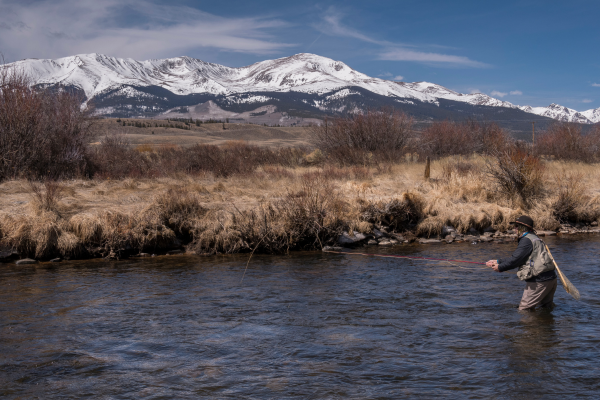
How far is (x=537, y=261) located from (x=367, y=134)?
73.9 ft

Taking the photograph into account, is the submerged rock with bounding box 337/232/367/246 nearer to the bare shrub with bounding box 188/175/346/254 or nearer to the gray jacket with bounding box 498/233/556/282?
the bare shrub with bounding box 188/175/346/254

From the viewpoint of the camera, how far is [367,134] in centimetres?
2991

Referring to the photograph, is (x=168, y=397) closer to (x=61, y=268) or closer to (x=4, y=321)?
(x=4, y=321)

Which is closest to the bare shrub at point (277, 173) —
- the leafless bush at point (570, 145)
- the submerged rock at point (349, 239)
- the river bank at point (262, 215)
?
the river bank at point (262, 215)

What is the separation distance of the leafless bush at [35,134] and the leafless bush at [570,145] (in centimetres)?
2791

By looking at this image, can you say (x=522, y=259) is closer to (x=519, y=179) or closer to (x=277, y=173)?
(x=519, y=179)

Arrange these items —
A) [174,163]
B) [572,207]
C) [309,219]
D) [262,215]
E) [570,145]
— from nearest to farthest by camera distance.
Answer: [262,215], [309,219], [572,207], [174,163], [570,145]

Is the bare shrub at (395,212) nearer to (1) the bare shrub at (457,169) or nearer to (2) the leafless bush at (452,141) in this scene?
(1) the bare shrub at (457,169)

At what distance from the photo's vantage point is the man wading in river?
7.89 m

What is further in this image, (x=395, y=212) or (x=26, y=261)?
(x=395, y=212)

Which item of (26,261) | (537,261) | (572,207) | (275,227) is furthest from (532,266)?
(572,207)

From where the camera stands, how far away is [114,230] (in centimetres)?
1362

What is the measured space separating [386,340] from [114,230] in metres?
8.90

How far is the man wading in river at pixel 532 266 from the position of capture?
25.9 feet
